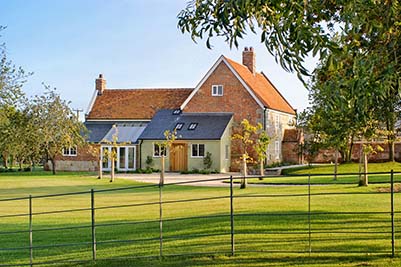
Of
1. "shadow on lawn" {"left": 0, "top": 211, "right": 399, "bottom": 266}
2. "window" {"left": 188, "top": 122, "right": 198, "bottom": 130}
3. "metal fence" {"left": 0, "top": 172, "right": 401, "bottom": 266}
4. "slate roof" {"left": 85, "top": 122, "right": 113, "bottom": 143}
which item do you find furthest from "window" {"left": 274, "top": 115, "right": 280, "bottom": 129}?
"shadow on lawn" {"left": 0, "top": 211, "right": 399, "bottom": 266}

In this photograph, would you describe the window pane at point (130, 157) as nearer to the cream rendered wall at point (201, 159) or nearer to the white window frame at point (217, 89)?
the cream rendered wall at point (201, 159)

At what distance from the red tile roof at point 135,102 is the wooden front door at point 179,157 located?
20.8 ft

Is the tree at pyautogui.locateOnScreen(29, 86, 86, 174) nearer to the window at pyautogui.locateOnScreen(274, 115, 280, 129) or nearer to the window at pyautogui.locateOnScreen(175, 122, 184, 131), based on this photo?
the window at pyautogui.locateOnScreen(175, 122, 184, 131)

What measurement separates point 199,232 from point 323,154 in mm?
40836

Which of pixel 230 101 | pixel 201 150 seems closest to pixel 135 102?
pixel 230 101

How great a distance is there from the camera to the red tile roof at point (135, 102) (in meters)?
51.0

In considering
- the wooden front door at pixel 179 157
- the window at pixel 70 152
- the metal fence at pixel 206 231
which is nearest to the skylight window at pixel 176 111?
the wooden front door at pixel 179 157

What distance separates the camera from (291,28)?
20.3 feet

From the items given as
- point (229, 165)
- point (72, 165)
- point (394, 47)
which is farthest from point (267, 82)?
point (394, 47)

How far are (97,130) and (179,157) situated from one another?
9601 millimetres

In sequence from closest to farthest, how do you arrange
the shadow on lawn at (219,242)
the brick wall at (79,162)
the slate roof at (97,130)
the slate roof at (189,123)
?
the shadow on lawn at (219,242), the slate roof at (189,123), the slate roof at (97,130), the brick wall at (79,162)

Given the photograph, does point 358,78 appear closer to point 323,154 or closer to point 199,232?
point 199,232

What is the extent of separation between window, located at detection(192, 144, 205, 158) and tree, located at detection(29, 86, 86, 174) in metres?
9.80

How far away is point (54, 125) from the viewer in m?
46.2
